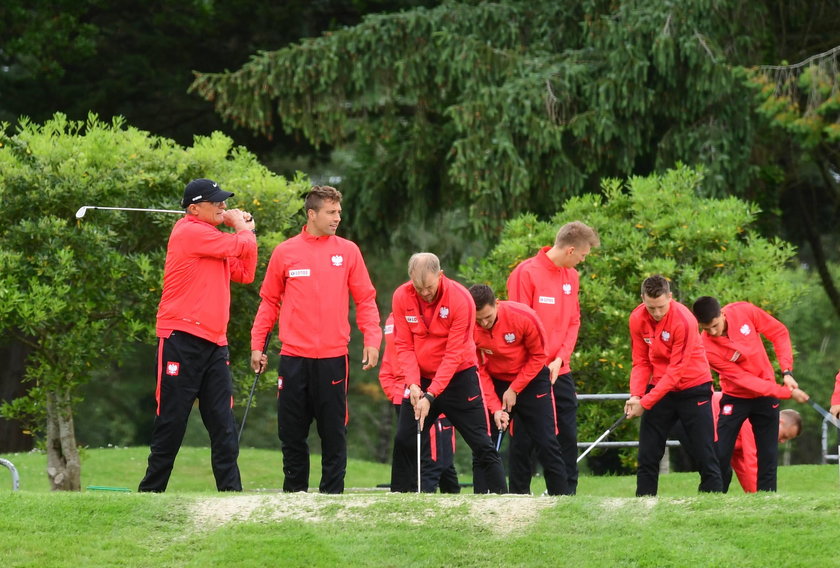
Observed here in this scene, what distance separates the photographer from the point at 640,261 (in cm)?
1489

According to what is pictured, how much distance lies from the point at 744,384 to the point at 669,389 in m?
1.15

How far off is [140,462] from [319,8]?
946cm

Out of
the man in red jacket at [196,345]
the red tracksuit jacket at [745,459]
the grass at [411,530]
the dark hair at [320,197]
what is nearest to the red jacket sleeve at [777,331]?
the red tracksuit jacket at [745,459]

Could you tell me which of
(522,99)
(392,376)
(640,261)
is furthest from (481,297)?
(522,99)

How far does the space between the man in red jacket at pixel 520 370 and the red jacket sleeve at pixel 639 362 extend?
84 cm

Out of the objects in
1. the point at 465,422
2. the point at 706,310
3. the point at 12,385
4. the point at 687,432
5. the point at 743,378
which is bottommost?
the point at 12,385

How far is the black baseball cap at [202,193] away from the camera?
8.59m

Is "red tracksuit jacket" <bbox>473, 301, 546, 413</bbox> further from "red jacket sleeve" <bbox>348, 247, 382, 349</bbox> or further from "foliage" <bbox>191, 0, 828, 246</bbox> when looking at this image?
"foliage" <bbox>191, 0, 828, 246</bbox>

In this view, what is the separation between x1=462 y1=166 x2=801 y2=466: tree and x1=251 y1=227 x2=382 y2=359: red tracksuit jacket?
21.4ft

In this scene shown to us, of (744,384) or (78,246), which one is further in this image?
(78,246)

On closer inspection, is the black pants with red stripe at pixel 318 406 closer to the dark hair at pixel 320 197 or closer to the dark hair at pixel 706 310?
the dark hair at pixel 320 197

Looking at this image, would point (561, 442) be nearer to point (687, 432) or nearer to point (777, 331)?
point (687, 432)

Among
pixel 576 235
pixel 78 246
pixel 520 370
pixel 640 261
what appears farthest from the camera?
pixel 640 261

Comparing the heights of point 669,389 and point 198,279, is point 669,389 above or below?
below
